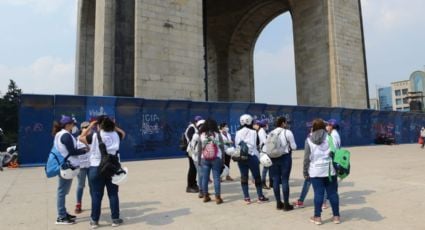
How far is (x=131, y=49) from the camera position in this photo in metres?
20.2

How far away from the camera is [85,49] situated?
29.6 meters

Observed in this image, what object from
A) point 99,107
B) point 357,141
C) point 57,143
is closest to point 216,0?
point 357,141

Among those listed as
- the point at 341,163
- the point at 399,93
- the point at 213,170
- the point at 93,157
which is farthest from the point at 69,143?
the point at 399,93

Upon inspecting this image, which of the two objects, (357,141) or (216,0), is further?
(216,0)

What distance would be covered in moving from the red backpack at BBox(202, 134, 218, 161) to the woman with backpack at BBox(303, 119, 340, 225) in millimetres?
1815

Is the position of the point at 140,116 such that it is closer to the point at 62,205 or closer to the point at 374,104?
the point at 62,205

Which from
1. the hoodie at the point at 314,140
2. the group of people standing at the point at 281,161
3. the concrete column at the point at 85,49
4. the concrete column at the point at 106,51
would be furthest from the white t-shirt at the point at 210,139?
the concrete column at the point at 85,49

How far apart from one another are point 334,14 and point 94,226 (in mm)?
24847

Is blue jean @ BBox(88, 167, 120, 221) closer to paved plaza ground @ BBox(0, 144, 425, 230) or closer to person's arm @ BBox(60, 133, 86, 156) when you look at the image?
paved plaza ground @ BBox(0, 144, 425, 230)

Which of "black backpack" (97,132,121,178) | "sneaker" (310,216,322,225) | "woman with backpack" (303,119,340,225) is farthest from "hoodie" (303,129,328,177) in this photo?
"black backpack" (97,132,121,178)

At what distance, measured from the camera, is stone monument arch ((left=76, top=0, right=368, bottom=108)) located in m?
18.1

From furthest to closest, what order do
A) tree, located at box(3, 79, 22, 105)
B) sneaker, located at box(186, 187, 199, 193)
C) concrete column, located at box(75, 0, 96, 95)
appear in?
1. tree, located at box(3, 79, 22, 105)
2. concrete column, located at box(75, 0, 96, 95)
3. sneaker, located at box(186, 187, 199, 193)

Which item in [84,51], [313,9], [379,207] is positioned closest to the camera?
[379,207]

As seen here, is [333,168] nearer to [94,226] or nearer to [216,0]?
[94,226]
